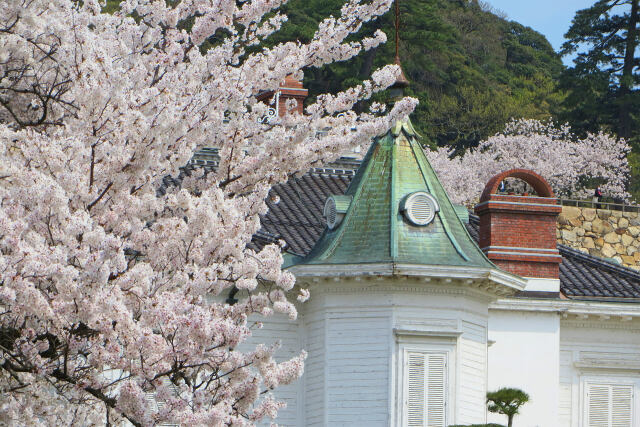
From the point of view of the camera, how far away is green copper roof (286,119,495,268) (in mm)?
19594

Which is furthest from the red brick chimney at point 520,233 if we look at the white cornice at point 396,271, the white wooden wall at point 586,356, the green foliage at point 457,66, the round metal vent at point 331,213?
the green foliage at point 457,66

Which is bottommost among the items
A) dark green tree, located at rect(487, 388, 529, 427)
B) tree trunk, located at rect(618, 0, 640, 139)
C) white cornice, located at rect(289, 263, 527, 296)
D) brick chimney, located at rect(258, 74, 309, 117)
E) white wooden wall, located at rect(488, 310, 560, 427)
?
dark green tree, located at rect(487, 388, 529, 427)

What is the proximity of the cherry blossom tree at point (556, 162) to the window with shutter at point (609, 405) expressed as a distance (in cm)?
2920

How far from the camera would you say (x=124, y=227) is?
1041 centimetres

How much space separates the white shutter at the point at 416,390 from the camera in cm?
1927

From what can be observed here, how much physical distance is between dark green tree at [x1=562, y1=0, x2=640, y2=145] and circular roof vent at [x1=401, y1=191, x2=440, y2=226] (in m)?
35.3

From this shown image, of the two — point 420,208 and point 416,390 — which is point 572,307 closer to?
point 420,208

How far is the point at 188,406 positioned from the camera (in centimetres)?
982

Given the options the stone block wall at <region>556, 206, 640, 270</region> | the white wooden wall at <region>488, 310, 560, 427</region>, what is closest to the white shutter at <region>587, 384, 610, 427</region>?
the white wooden wall at <region>488, 310, 560, 427</region>

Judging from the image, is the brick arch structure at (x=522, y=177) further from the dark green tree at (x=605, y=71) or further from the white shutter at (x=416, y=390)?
the dark green tree at (x=605, y=71)

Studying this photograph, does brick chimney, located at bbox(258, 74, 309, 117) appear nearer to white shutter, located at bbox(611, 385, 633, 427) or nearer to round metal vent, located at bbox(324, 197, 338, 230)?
round metal vent, located at bbox(324, 197, 338, 230)

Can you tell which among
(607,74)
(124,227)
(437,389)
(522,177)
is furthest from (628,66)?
(124,227)

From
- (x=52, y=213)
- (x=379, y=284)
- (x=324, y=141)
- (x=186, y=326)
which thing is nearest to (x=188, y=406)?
(x=186, y=326)

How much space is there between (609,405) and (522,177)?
4242mm
